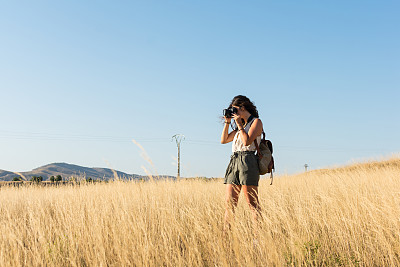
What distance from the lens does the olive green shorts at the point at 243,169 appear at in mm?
3969

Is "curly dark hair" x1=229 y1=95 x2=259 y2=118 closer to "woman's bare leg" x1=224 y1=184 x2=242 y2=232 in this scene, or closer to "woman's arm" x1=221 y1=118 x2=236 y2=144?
"woman's arm" x1=221 y1=118 x2=236 y2=144

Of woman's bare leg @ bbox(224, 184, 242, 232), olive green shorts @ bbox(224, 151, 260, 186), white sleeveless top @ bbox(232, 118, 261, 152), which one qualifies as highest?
white sleeveless top @ bbox(232, 118, 261, 152)

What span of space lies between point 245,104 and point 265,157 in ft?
2.65

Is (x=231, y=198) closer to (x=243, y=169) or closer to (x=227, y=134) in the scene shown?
(x=243, y=169)

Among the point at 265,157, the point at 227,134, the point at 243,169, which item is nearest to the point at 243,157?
the point at 243,169

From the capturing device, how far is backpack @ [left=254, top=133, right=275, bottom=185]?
4086 millimetres

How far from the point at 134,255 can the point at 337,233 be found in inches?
111

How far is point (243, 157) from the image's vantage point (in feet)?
13.4

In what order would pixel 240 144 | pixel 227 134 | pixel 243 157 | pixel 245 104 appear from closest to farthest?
pixel 243 157
pixel 240 144
pixel 245 104
pixel 227 134

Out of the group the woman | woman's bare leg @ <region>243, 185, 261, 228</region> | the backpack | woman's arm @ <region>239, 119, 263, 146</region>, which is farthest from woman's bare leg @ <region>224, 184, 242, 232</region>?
woman's arm @ <region>239, 119, 263, 146</region>

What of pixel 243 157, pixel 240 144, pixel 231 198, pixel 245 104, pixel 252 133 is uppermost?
pixel 245 104

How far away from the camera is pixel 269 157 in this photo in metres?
4.17

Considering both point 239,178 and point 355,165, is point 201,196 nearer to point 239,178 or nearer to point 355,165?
point 239,178

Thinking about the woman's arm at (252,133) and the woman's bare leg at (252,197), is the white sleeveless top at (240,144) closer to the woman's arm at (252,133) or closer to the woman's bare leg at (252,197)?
the woman's arm at (252,133)
